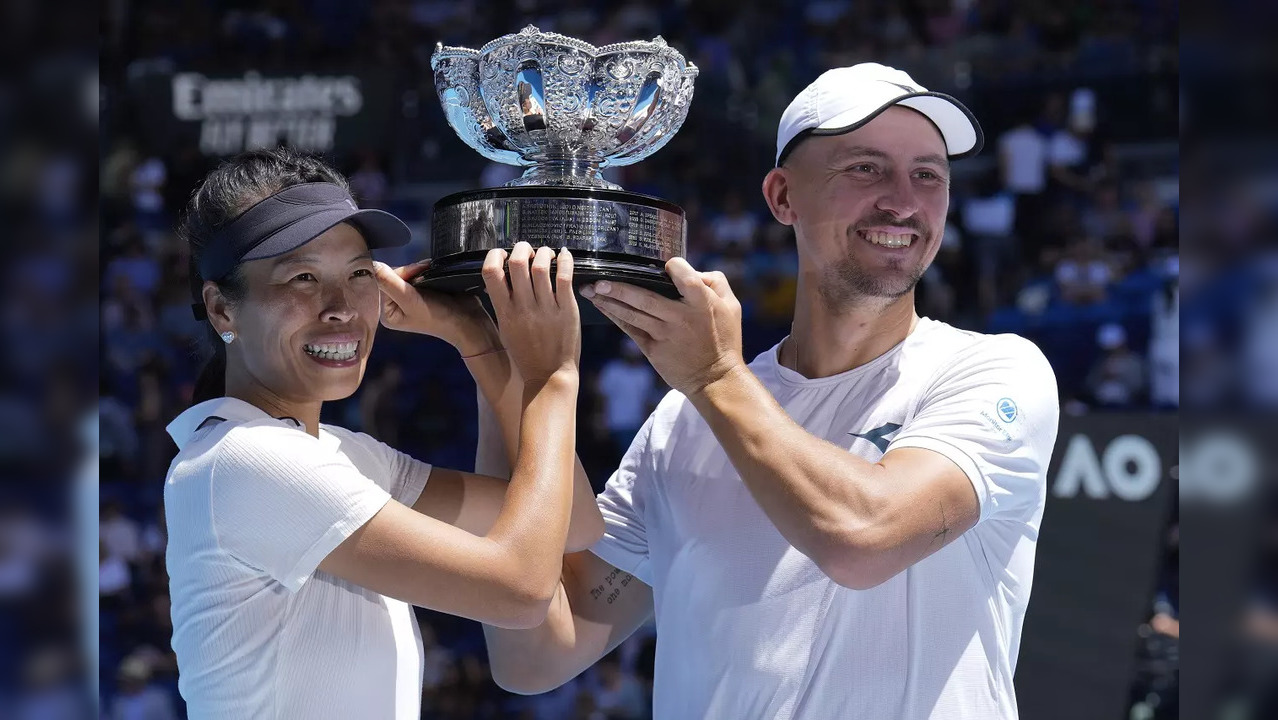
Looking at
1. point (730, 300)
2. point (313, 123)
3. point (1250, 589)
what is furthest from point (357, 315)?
point (313, 123)

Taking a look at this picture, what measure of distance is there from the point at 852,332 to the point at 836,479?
55cm

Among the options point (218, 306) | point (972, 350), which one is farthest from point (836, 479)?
point (218, 306)

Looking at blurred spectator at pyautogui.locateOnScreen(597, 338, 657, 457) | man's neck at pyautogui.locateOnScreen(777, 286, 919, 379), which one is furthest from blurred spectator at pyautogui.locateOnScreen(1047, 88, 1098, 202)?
man's neck at pyautogui.locateOnScreen(777, 286, 919, 379)

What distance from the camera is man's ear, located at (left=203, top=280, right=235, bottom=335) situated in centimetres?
250

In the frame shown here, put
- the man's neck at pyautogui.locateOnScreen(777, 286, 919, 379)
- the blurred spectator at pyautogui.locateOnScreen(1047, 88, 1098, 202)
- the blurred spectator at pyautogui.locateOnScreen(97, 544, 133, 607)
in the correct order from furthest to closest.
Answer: the blurred spectator at pyautogui.locateOnScreen(1047, 88, 1098, 202), the blurred spectator at pyautogui.locateOnScreen(97, 544, 133, 607), the man's neck at pyautogui.locateOnScreen(777, 286, 919, 379)

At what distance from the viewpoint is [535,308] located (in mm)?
2480

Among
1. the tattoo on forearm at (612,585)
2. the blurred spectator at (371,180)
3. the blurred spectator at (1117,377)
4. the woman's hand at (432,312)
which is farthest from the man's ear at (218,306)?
the blurred spectator at (371,180)

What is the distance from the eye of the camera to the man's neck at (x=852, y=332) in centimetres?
285

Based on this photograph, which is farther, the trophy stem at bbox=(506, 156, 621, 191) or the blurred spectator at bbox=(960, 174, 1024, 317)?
the blurred spectator at bbox=(960, 174, 1024, 317)

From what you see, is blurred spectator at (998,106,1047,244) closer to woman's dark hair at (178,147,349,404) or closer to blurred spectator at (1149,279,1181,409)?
blurred spectator at (1149,279,1181,409)

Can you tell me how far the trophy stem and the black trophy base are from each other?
0.76ft

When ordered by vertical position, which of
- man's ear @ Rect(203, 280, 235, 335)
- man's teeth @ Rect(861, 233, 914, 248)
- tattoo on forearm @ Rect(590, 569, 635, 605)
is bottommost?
tattoo on forearm @ Rect(590, 569, 635, 605)

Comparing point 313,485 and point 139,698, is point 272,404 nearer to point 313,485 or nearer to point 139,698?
point 313,485

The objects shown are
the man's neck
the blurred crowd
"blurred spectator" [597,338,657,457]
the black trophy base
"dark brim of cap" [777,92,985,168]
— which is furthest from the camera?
"blurred spectator" [597,338,657,457]
